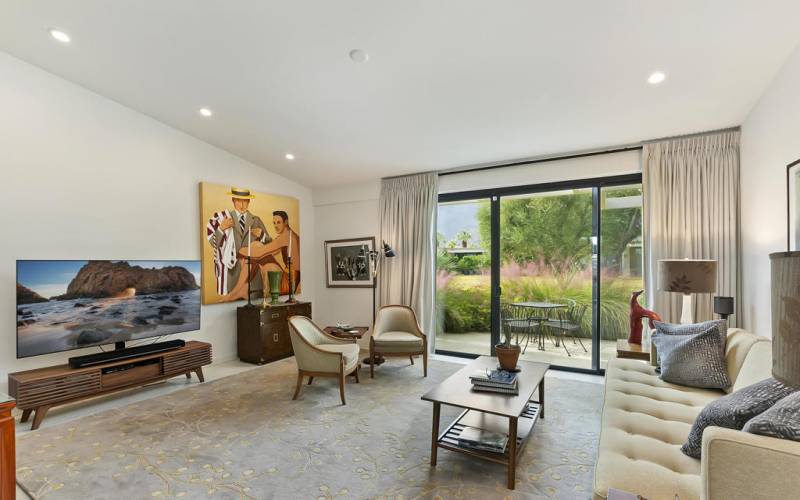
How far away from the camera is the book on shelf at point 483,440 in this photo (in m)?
2.38

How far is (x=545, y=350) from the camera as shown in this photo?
4855 millimetres

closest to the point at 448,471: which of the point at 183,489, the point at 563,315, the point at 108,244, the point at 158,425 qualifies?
the point at 183,489

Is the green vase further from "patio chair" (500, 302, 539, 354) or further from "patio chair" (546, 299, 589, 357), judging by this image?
"patio chair" (546, 299, 589, 357)

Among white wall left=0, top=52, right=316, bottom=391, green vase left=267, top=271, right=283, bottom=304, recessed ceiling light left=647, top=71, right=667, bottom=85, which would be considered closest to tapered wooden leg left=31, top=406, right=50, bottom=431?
white wall left=0, top=52, right=316, bottom=391

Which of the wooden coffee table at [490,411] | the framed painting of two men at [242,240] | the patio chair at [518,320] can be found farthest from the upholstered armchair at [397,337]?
the framed painting of two men at [242,240]

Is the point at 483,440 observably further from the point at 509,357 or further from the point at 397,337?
the point at 397,337

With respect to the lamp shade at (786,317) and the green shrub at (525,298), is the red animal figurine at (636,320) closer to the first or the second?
the green shrub at (525,298)

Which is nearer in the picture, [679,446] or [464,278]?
[679,446]

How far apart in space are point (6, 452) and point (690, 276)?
4.48 metres

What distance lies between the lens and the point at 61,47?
3.28m

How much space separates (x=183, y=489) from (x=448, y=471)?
160 centimetres

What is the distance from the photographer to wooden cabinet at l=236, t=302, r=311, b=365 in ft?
16.4

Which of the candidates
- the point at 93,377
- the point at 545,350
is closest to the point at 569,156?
the point at 545,350

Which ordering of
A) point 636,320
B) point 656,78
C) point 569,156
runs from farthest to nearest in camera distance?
point 569,156 → point 636,320 → point 656,78
